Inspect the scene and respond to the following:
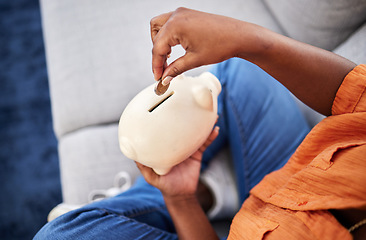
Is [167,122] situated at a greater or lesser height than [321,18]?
lesser

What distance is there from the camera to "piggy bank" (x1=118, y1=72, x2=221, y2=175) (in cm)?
44

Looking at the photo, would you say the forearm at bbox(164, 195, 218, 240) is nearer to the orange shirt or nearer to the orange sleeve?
the orange shirt

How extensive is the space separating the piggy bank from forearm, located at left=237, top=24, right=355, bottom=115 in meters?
0.10

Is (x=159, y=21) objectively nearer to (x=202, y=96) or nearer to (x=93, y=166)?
(x=202, y=96)

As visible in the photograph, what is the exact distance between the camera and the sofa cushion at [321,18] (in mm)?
640

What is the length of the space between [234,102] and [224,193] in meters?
0.24

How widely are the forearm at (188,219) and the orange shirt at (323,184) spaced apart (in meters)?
0.09

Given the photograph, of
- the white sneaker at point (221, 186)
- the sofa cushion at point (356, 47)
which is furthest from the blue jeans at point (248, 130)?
the sofa cushion at point (356, 47)

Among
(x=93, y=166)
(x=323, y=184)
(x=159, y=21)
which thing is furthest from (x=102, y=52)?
(x=323, y=184)

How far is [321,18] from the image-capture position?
690mm

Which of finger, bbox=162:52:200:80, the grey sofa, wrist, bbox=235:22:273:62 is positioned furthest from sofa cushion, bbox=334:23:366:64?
finger, bbox=162:52:200:80

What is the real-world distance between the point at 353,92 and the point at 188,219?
38 centimetres

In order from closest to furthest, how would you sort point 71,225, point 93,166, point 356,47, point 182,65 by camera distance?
point 182,65 < point 71,225 < point 356,47 < point 93,166

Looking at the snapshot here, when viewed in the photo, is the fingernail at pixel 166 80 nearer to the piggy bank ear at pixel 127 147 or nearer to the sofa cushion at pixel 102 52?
the piggy bank ear at pixel 127 147
